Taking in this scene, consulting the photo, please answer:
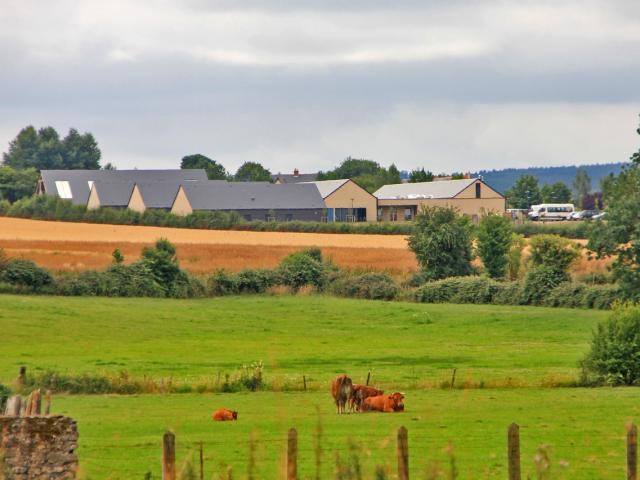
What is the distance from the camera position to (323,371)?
44.0 meters

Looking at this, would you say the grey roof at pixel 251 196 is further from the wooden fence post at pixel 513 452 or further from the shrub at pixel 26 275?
the wooden fence post at pixel 513 452

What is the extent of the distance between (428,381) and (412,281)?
40.3 meters

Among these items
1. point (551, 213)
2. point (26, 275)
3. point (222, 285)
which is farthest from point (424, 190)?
point (26, 275)

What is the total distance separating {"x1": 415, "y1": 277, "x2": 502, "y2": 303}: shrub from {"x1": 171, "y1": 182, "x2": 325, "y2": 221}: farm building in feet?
287

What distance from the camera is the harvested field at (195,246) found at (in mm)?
91625

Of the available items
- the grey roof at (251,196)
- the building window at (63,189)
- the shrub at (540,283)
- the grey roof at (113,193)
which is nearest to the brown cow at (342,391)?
the shrub at (540,283)

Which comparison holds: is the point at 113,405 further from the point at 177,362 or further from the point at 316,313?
the point at 316,313

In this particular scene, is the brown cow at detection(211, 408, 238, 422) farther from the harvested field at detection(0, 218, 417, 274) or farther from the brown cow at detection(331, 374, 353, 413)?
the harvested field at detection(0, 218, 417, 274)

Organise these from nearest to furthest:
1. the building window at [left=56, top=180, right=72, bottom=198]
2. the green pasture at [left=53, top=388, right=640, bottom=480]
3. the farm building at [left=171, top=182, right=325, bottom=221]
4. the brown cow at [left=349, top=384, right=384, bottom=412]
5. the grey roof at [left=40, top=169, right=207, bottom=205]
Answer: the green pasture at [left=53, top=388, right=640, bottom=480]
the brown cow at [left=349, top=384, right=384, bottom=412]
the farm building at [left=171, top=182, right=325, bottom=221]
the building window at [left=56, top=180, right=72, bottom=198]
the grey roof at [left=40, top=169, right=207, bottom=205]

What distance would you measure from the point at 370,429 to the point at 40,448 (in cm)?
1258

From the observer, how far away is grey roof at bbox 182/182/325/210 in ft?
538

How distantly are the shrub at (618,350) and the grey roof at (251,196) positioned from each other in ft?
404

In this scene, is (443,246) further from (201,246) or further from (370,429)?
(370,429)

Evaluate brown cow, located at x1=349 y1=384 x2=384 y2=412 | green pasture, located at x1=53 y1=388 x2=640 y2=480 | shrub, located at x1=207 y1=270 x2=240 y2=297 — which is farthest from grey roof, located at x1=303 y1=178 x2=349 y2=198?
brown cow, located at x1=349 y1=384 x2=384 y2=412
